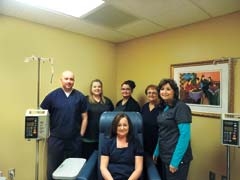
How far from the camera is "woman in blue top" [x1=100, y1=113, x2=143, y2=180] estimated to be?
78.2 inches

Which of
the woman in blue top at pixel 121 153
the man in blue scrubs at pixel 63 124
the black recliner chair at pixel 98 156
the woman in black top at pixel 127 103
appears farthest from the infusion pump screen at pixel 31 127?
the woman in black top at pixel 127 103

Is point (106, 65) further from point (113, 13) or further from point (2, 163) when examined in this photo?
point (2, 163)

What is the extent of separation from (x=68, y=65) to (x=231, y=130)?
229 centimetres

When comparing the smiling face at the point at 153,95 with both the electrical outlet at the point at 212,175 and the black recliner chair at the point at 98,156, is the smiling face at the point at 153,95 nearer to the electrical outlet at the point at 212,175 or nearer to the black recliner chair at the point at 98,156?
the black recliner chair at the point at 98,156

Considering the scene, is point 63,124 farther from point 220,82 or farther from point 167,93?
point 220,82

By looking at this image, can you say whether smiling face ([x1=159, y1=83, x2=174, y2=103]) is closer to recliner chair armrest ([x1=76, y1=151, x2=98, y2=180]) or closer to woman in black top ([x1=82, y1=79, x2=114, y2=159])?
recliner chair armrest ([x1=76, y1=151, x2=98, y2=180])

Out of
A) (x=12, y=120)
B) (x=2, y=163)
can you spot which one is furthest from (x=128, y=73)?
(x=2, y=163)

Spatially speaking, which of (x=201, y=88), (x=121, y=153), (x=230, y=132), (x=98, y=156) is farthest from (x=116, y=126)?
(x=201, y=88)

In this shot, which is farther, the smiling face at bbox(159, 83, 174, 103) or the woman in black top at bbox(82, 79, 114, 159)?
the woman in black top at bbox(82, 79, 114, 159)

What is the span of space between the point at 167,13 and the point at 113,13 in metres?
0.62

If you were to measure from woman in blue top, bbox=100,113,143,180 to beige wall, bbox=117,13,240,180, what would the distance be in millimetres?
1048

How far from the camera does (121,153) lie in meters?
2.05

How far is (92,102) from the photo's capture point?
296 cm

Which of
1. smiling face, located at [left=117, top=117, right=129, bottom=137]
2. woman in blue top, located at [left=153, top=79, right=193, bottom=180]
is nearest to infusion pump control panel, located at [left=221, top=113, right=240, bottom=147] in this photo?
woman in blue top, located at [left=153, top=79, right=193, bottom=180]
